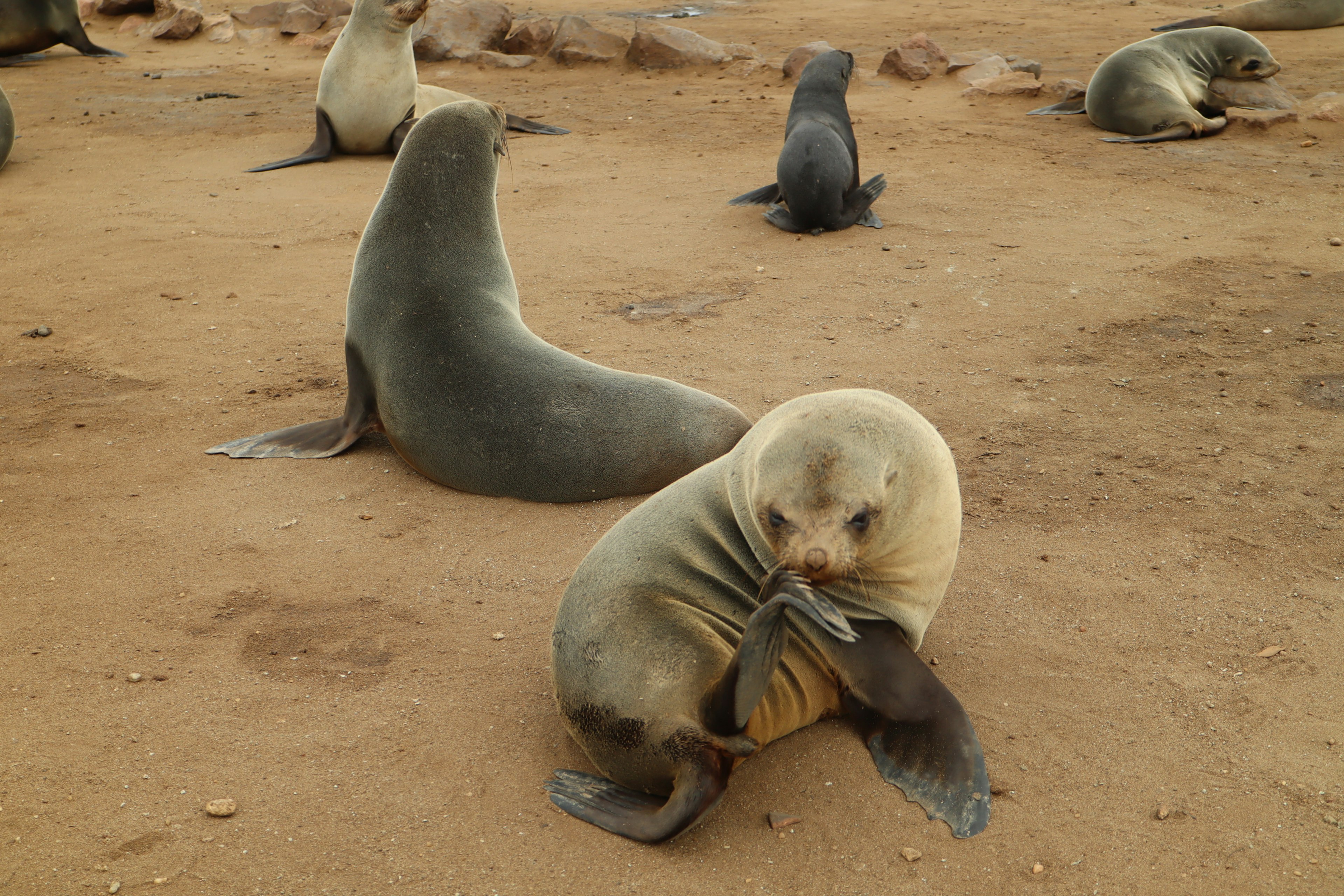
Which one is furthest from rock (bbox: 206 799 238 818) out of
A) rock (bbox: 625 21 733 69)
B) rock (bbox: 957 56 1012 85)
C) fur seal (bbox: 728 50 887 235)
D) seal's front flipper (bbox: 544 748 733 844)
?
rock (bbox: 625 21 733 69)

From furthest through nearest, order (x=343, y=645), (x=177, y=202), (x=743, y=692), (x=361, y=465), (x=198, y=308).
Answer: (x=177, y=202)
(x=198, y=308)
(x=361, y=465)
(x=343, y=645)
(x=743, y=692)

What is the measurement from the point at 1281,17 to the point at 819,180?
368 inches

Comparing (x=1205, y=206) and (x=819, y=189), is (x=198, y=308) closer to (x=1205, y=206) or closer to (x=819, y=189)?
(x=819, y=189)

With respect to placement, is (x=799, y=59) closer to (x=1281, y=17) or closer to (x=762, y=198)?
(x=762, y=198)

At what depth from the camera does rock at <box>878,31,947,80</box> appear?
1188 cm

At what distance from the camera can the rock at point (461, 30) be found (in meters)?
13.2

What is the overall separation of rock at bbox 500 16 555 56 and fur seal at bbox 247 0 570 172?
4446 mm

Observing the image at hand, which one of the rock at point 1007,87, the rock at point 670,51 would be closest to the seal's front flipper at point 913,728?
the rock at point 1007,87

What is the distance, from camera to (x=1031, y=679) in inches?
116

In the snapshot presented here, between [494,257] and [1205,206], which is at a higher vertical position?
[494,257]

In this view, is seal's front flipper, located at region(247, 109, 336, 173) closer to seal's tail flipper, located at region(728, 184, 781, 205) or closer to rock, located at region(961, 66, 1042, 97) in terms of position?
seal's tail flipper, located at region(728, 184, 781, 205)

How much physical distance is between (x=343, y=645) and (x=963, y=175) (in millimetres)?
6623

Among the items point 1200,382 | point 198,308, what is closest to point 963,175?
point 1200,382

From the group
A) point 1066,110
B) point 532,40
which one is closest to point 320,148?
point 532,40
